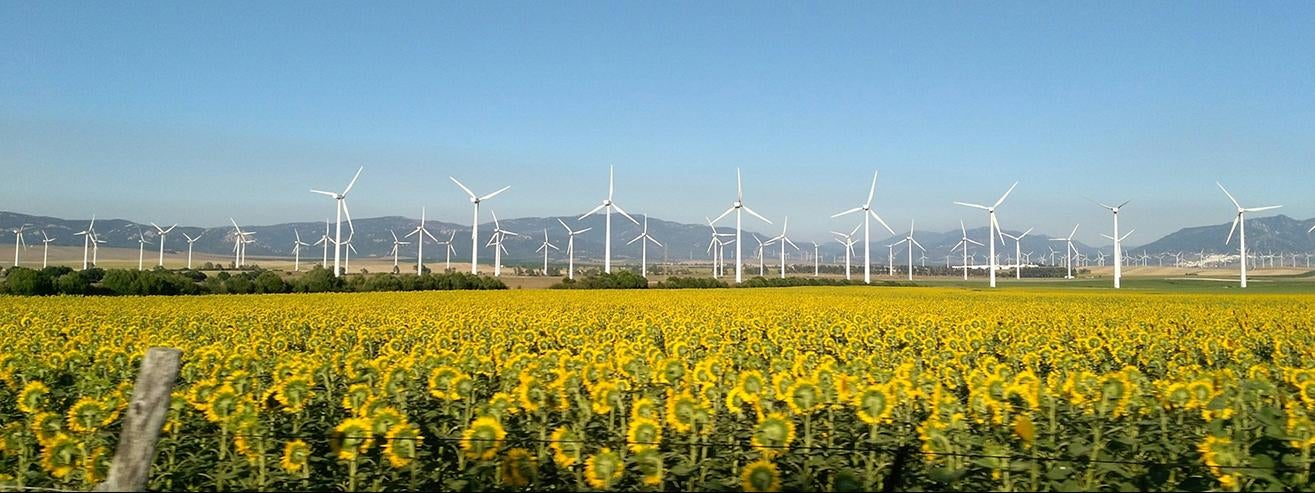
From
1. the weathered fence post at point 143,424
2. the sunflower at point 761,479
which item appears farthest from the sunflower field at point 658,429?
the weathered fence post at point 143,424

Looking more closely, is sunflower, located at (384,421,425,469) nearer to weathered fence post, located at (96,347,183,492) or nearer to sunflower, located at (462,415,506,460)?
sunflower, located at (462,415,506,460)

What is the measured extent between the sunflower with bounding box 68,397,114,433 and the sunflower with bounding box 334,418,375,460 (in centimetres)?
245

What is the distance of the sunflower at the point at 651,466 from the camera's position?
5.43m

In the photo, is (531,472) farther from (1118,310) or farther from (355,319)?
(1118,310)

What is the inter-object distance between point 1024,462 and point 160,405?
515 centimetres

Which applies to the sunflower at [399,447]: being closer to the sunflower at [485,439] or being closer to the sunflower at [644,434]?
the sunflower at [485,439]

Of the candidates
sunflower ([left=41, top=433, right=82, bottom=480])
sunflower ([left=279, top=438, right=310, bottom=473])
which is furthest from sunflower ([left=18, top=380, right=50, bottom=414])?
sunflower ([left=279, top=438, right=310, bottom=473])

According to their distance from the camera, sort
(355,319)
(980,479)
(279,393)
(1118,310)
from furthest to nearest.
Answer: (1118,310) → (355,319) → (279,393) → (980,479)

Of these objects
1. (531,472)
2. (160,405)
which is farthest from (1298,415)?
(160,405)

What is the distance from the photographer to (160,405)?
479 cm

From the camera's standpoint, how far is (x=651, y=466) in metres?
5.47

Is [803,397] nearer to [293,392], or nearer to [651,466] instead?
[651,466]

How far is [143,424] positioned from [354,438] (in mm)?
1318

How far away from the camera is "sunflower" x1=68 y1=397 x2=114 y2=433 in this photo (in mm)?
6859
